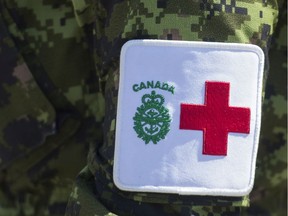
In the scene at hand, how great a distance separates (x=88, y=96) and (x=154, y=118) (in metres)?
0.40

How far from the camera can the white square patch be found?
1.08 m

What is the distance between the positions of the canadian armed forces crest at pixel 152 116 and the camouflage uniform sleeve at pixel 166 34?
0.21 ft

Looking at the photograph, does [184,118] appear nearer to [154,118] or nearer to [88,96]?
[154,118]

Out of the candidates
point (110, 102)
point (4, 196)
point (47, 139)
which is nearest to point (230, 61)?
point (110, 102)

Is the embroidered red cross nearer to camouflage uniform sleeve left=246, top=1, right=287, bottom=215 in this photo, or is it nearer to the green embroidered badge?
the green embroidered badge

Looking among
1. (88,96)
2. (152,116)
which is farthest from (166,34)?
(88,96)

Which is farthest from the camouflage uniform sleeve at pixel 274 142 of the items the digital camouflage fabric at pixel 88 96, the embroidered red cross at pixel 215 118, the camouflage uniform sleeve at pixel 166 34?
the embroidered red cross at pixel 215 118

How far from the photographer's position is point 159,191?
3.56 ft

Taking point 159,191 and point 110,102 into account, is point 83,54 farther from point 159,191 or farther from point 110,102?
point 159,191

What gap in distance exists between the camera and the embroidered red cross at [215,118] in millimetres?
1071

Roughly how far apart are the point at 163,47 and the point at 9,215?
650mm

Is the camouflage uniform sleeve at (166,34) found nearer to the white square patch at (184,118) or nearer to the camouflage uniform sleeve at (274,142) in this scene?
the white square patch at (184,118)

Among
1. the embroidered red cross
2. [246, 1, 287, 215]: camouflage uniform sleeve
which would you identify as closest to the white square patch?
the embroidered red cross

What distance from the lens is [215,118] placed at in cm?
108
